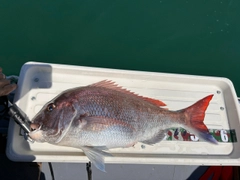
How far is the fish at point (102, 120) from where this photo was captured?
1.65m

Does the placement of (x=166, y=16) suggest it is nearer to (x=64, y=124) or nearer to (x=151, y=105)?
(x=151, y=105)

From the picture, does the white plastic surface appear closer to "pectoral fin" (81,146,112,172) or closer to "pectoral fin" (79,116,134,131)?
"pectoral fin" (81,146,112,172)

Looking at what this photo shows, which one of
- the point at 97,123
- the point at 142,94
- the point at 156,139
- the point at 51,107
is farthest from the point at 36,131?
the point at 142,94

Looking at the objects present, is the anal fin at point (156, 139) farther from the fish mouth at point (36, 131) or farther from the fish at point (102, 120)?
the fish mouth at point (36, 131)

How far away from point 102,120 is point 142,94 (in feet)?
2.16

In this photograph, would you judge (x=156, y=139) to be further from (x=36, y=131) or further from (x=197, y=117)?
(x=36, y=131)

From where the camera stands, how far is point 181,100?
2.31 m

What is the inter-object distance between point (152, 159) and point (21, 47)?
2.23 metres

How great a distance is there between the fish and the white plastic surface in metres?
0.19

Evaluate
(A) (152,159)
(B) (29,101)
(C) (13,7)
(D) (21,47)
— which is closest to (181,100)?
(A) (152,159)

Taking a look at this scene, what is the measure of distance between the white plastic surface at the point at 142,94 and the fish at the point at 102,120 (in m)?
0.19

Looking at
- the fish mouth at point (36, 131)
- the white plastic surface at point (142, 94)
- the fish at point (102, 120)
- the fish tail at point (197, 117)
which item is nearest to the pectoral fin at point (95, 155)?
the fish at point (102, 120)

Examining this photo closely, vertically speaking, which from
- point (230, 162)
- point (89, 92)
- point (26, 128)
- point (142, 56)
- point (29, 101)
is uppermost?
point (142, 56)

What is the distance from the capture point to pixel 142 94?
2.26 m
